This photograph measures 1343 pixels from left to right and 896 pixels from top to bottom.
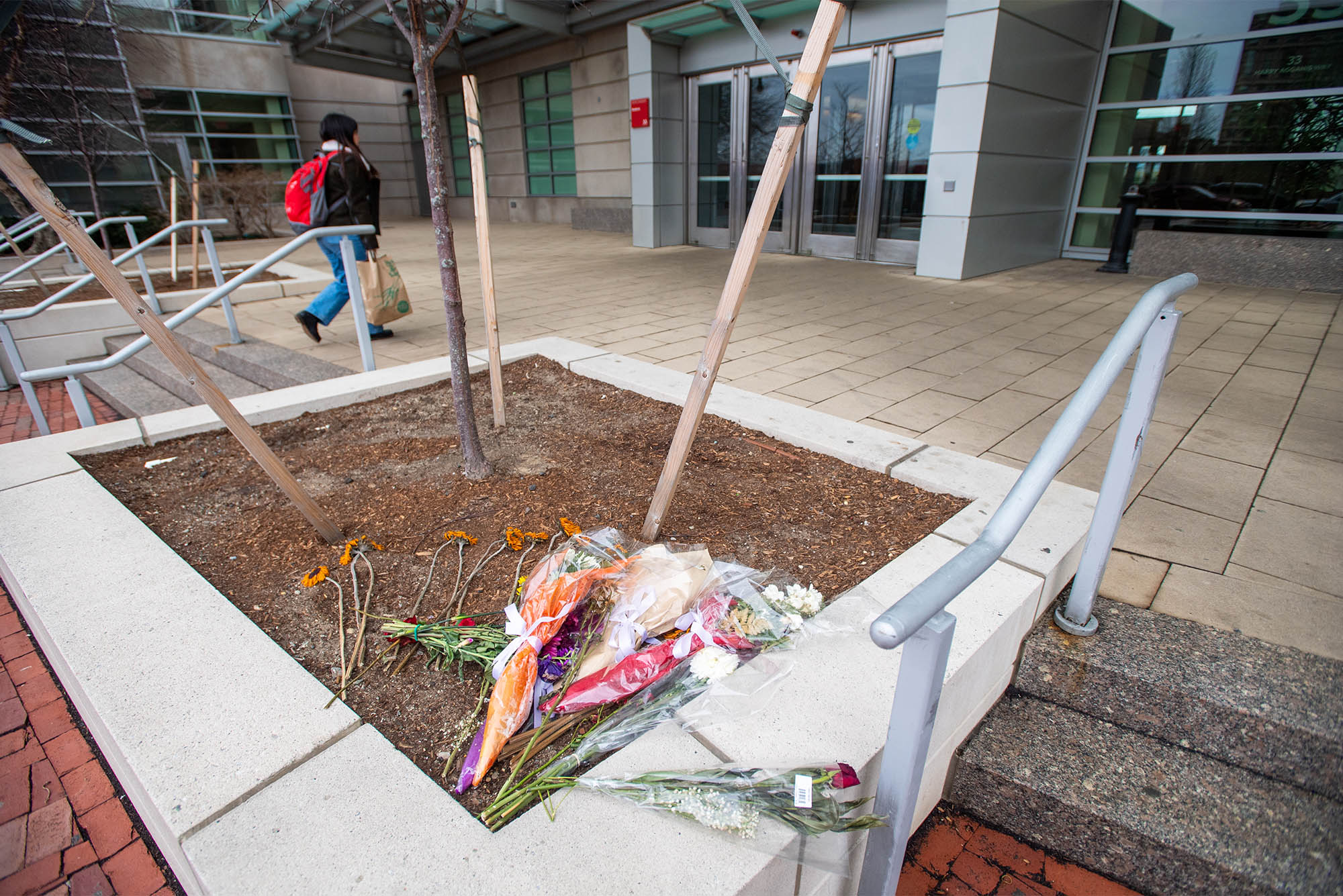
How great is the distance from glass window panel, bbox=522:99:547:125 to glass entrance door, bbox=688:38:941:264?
6398 mm

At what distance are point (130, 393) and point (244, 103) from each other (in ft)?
52.6

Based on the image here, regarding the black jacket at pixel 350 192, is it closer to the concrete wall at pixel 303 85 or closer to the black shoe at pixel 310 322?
the black shoe at pixel 310 322

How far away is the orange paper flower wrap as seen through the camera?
62.7 inches

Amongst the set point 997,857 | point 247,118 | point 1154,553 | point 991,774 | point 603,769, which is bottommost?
point 997,857

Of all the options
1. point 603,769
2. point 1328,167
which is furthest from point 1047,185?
point 603,769

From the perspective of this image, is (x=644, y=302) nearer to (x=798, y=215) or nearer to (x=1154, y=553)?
(x=798, y=215)

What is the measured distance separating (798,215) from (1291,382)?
724 centimetres

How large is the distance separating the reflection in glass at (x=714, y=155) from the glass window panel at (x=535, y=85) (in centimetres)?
654

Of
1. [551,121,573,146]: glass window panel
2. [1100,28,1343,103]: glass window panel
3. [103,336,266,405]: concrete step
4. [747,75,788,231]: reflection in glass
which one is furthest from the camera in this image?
[551,121,573,146]: glass window panel

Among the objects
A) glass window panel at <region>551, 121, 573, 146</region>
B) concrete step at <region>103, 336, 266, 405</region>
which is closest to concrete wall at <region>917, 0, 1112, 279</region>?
concrete step at <region>103, 336, 266, 405</region>

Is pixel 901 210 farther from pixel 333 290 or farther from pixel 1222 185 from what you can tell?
pixel 333 290

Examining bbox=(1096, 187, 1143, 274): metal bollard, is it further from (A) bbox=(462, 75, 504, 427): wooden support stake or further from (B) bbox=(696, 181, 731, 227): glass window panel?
(A) bbox=(462, 75, 504, 427): wooden support stake

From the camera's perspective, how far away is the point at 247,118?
17531 mm

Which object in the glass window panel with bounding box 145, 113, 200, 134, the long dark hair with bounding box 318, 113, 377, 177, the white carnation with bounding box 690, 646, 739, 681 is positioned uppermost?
the glass window panel with bounding box 145, 113, 200, 134
